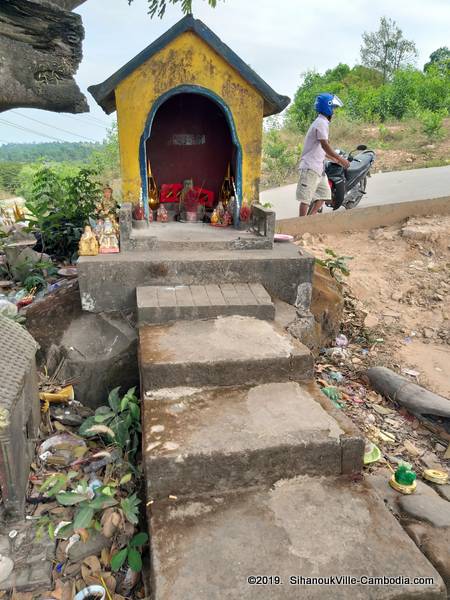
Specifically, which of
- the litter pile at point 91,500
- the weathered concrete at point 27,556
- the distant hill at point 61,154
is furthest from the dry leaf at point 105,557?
the distant hill at point 61,154

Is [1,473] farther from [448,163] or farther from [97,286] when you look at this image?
[448,163]

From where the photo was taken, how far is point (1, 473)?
2.41 meters

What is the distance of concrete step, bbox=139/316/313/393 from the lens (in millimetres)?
3064

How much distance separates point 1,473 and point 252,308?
215cm

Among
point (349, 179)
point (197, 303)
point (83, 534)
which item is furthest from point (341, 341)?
point (349, 179)

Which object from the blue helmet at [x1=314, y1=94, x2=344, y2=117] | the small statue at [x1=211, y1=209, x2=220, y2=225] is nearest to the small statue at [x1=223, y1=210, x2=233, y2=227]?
the small statue at [x1=211, y1=209, x2=220, y2=225]

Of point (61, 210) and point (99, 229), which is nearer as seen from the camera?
point (99, 229)

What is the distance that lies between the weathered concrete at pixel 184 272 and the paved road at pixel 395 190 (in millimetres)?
4732

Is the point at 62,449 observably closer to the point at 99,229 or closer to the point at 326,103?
the point at 99,229

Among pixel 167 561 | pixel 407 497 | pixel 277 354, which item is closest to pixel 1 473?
pixel 167 561

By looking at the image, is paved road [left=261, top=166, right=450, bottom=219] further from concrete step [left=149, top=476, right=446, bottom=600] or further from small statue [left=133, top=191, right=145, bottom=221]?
concrete step [left=149, top=476, right=446, bottom=600]

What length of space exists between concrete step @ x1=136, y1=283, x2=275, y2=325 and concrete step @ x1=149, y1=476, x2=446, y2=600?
5.24 feet

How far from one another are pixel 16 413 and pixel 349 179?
725 centimetres

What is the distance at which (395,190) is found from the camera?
10.1 metres
